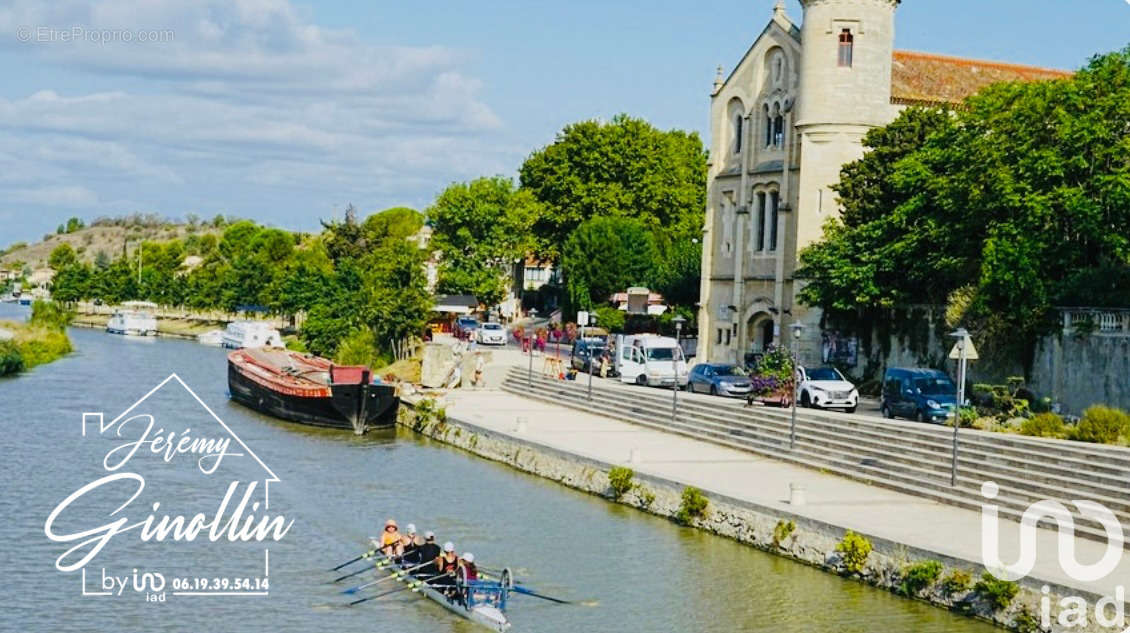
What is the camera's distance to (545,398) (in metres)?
51.1

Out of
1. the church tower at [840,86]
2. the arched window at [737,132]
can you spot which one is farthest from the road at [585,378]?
the arched window at [737,132]

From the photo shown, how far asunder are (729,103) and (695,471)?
30.1 m

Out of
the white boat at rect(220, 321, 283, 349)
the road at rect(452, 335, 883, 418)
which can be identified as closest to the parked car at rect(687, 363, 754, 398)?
the road at rect(452, 335, 883, 418)

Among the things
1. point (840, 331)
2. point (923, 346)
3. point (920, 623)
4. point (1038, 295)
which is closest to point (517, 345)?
point (840, 331)

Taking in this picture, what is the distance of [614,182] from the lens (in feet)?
296

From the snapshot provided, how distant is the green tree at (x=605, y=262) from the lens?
79375mm

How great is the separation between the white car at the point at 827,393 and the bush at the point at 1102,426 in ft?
35.3

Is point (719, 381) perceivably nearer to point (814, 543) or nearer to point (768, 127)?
point (768, 127)

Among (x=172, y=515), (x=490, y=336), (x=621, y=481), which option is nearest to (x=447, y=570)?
(x=621, y=481)

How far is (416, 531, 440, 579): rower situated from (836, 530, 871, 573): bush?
6920 millimetres

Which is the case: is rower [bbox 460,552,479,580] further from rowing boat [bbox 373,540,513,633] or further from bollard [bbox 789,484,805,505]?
bollard [bbox 789,484,805,505]

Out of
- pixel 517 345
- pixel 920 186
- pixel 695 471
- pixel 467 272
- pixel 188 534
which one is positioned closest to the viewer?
pixel 188 534

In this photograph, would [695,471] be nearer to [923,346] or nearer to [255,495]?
[255,495]

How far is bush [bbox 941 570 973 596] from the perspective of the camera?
72.8 feet
